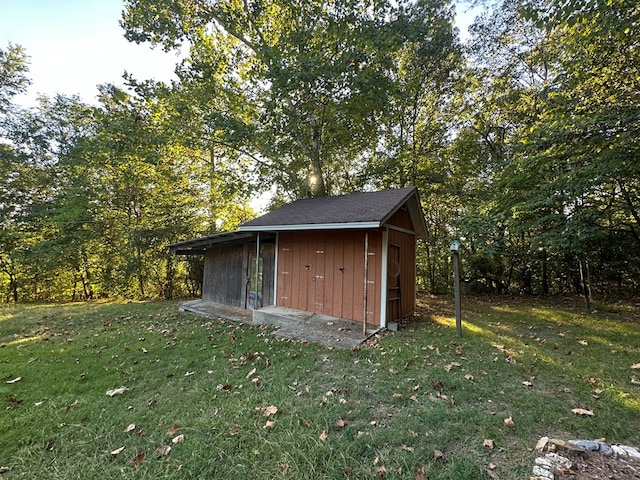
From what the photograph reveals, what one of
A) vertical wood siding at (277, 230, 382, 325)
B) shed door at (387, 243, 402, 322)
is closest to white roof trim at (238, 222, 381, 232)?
vertical wood siding at (277, 230, 382, 325)

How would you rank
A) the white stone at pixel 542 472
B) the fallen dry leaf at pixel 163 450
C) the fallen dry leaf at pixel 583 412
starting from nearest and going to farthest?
the white stone at pixel 542 472
the fallen dry leaf at pixel 163 450
the fallen dry leaf at pixel 583 412

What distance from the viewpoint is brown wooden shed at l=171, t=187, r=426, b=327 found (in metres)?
6.28

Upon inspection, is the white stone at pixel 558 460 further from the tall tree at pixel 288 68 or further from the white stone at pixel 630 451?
the tall tree at pixel 288 68

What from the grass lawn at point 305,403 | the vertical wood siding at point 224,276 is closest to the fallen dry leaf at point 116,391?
the grass lawn at point 305,403

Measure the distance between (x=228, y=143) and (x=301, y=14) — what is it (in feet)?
17.9

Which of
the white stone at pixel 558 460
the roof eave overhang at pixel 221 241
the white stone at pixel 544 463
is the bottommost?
the white stone at pixel 544 463

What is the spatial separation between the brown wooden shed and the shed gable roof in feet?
0.07

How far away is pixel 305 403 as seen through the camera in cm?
309

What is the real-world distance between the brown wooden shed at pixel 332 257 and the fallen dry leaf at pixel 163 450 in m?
4.16

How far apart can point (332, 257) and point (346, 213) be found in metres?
1.20

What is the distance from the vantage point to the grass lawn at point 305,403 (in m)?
2.22

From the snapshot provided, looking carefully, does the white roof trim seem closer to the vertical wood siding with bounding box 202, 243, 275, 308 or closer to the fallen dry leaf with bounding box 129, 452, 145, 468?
the vertical wood siding with bounding box 202, 243, 275, 308

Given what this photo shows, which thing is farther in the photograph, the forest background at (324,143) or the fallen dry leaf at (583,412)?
the forest background at (324,143)

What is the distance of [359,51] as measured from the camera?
8.94m
